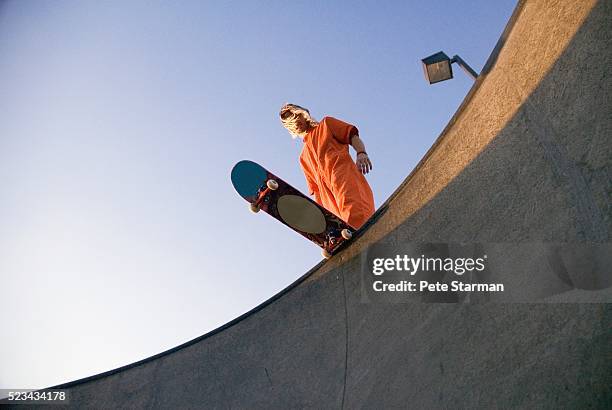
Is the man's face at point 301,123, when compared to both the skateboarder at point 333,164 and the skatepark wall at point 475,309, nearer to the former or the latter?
the skateboarder at point 333,164

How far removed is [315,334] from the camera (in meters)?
3.41

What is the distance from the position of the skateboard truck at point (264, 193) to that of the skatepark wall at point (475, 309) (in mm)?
861

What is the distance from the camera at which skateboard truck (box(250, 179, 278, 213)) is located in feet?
13.9

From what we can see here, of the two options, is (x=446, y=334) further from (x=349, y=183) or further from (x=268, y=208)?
(x=349, y=183)

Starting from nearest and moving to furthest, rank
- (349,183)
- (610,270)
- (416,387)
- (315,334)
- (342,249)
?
(610,270), (416,387), (315,334), (342,249), (349,183)

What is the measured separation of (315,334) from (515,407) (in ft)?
4.90

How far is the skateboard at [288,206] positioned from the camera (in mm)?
4008

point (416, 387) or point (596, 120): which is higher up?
point (596, 120)

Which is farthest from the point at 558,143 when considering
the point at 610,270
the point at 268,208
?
the point at 268,208

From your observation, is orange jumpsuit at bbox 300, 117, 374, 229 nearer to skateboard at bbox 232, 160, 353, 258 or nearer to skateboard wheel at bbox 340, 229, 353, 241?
skateboard at bbox 232, 160, 353, 258

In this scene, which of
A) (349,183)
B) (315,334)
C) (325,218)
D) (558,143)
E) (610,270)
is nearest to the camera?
(610,270)

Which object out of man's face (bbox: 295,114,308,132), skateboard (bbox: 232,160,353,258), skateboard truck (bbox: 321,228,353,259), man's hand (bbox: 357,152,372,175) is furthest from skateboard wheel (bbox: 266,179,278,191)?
man's face (bbox: 295,114,308,132)

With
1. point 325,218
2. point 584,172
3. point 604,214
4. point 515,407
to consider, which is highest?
point 325,218

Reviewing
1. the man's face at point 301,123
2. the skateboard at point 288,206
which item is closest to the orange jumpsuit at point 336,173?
the man's face at point 301,123
